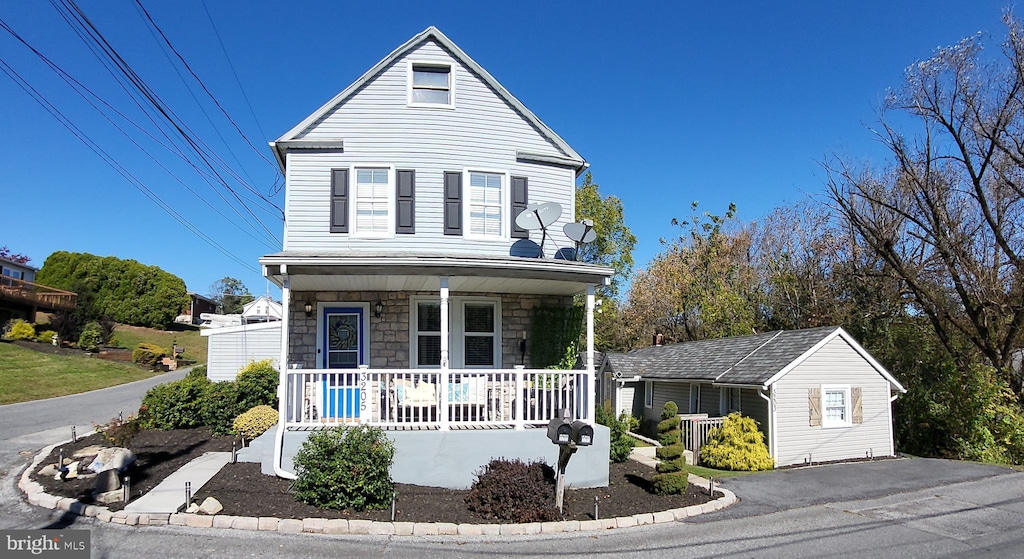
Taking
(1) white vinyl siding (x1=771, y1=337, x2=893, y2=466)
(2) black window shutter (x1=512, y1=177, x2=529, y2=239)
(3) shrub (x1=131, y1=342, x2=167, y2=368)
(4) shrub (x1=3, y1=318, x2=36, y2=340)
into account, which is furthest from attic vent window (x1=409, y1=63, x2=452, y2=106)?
(4) shrub (x1=3, y1=318, x2=36, y2=340)

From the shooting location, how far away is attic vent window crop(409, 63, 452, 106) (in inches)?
519

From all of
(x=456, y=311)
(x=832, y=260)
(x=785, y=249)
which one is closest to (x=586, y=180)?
(x=785, y=249)

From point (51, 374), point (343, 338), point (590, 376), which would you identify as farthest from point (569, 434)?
point (51, 374)

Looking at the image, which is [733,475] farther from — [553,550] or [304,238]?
[304,238]

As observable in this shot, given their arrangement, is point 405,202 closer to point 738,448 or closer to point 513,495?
point 513,495

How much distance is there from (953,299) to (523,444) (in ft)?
56.8

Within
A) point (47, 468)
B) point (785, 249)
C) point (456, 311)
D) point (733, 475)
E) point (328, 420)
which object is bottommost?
point (733, 475)

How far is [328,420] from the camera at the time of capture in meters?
10.3

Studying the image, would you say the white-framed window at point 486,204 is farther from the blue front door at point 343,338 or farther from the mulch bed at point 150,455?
the mulch bed at point 150,455

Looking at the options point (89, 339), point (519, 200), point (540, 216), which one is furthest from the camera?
point (89, 339)

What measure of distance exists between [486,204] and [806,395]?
9539 millimetres

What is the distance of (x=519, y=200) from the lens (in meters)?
13.2

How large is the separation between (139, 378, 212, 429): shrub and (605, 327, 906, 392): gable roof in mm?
13126

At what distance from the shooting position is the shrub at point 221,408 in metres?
12.6
